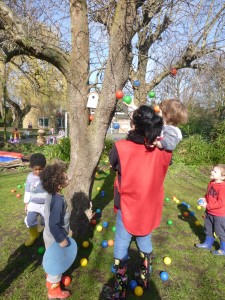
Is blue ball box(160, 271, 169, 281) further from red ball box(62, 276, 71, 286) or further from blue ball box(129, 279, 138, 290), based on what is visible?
red ball box(62, 276, 71, 286)

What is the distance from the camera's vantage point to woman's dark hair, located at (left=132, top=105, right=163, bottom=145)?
2064 mm

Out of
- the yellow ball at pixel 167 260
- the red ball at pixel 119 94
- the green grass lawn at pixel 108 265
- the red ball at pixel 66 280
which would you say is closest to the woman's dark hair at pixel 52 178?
the red ball at pixel 66 280

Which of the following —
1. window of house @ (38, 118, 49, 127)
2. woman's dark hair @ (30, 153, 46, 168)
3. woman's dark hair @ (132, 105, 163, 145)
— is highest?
woman's dark hair @ (132, 105, 163, 145)

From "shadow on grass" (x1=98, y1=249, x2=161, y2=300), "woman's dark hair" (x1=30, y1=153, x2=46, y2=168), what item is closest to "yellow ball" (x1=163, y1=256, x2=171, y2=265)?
"shadow on grass" (x1=98, y1=249, x2=161, y2=300)

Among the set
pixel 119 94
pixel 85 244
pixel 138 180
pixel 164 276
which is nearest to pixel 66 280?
pixel 85 244

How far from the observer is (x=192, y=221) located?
15.7 feet

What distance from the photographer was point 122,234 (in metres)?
2.44

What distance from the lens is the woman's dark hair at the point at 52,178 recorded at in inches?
95.8

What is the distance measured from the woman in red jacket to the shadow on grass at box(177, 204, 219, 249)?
206cm

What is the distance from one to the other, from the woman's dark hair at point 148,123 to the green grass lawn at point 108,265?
1880 mm

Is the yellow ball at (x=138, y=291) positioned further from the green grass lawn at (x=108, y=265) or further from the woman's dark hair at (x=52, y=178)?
the woman's dark hair at (x=52, y=178)

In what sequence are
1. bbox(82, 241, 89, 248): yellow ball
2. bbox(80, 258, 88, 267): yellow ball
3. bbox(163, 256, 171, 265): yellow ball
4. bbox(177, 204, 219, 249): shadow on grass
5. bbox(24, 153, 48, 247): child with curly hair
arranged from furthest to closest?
bbox(177, 204, 219, 249): shadow on grass
bbox(82, 241, 89, 248): yellow ball
bbox(24, 153, 48, 247): child with curly hair
bbox(163, 256, 171, 265): yellow ball
bbox(80, 258, 88, 267): yellow ball

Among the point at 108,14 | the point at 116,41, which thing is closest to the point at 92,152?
the point at 116,41

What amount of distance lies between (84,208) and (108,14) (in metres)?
3.25
